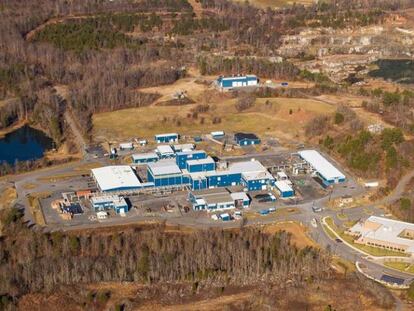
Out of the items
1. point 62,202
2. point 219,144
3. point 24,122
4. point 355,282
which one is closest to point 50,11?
point 24,122

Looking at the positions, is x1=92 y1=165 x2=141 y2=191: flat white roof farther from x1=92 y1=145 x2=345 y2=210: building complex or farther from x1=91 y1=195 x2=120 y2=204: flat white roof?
x1=91 y1=195 x2=120 y2=204: flat white roof

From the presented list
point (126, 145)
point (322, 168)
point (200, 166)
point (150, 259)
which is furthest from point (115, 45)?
point (150, 259)

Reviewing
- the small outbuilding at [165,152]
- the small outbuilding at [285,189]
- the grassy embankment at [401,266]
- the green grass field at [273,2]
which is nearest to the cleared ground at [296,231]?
the small outbuilding at [285,189]

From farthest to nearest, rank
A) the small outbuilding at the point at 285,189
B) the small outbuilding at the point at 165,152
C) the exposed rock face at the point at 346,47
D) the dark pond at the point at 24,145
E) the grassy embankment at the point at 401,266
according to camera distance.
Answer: the exposed rock face at the point at 346,47 < the dark pond at the point at 24,145 < the small outbuilding at the point at 165,152 < the small outbuilding at the point at 285,189 < the grassy embankment at the point at 401,266

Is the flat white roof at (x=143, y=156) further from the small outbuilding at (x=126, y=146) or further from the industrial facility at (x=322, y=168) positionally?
the industrial facility at (x=322, y=168)

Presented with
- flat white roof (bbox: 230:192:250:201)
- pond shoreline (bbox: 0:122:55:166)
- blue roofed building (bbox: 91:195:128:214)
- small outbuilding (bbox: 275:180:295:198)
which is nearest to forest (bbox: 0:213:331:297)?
blue roofed building (bbox: 91:195:128:214)
